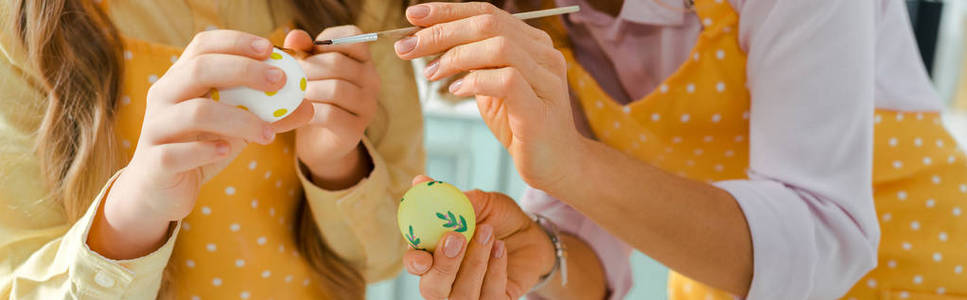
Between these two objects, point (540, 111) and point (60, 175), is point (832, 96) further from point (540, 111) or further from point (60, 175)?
point (60, 175)

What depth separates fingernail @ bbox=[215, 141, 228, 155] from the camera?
21.8 inches

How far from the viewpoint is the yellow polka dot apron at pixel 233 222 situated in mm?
726

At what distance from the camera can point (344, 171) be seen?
820 millimetres

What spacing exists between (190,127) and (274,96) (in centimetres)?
7

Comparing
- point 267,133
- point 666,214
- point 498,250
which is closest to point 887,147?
point 666,214

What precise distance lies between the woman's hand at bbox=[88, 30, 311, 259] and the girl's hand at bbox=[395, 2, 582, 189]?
12cm

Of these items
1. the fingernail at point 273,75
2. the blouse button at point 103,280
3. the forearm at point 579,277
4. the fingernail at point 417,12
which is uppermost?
the fingernail at point 417,12

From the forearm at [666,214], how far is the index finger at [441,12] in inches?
6.4

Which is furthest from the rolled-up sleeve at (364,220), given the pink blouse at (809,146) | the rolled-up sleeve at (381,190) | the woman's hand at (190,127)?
the pink blouse at (809,146)

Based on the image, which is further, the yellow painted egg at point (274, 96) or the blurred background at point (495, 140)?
the blurred background at point (495, 140)

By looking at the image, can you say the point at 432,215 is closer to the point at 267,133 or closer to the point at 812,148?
the point at 267,133

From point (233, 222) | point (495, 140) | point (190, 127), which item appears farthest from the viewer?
point (495, 140)

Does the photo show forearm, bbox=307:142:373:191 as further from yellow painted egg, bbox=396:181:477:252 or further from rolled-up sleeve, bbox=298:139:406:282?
yellow painted egg, bbox=396:181:477:252

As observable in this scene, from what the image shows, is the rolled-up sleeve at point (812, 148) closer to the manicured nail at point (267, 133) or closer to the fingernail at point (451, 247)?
the fingernail at point (451, 247)
